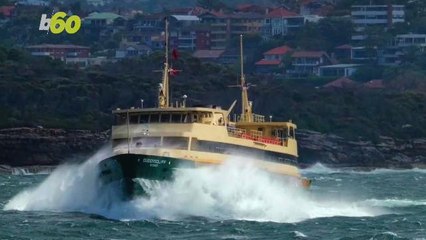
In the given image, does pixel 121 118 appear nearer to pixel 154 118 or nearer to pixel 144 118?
pixel 144 118

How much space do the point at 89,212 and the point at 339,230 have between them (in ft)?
36.6

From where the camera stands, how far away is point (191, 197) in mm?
86062

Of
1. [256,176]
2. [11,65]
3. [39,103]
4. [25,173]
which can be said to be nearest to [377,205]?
[256,176]

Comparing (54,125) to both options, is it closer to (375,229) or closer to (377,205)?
(377,205)

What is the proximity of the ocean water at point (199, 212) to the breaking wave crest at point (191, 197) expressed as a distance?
0.04m

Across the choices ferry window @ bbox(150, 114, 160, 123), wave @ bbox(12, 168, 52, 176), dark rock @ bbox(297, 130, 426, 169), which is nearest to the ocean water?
ferry window @ bbox(150, 114, 160, 123)

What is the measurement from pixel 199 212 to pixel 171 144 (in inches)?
133

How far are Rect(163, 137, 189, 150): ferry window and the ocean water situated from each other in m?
1.38

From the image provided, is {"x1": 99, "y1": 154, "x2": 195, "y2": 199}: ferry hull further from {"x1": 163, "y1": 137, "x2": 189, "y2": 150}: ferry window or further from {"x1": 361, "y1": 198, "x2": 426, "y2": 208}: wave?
{"x1": 361, "y1": 198, "x2": 426, "y2": 208}: wave

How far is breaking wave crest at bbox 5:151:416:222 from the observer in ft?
281

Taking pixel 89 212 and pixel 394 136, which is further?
pixel 394 136

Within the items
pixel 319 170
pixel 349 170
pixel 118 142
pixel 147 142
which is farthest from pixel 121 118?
pixel 349 170

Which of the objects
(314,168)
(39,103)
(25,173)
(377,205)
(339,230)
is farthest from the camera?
(39,103)

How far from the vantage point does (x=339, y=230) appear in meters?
83.4
